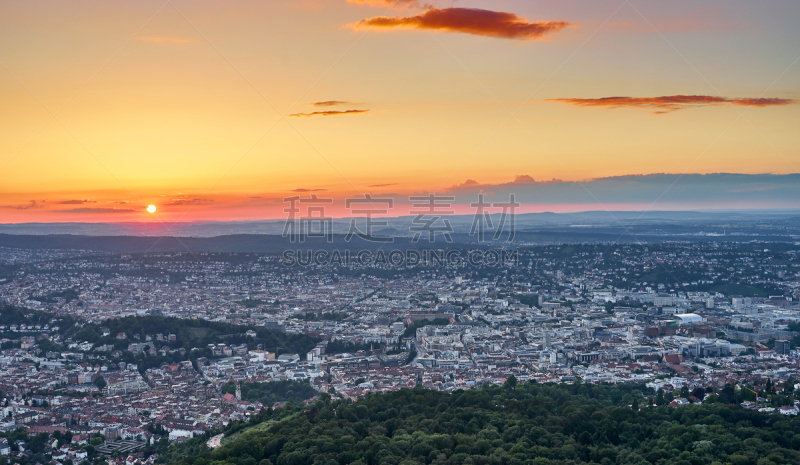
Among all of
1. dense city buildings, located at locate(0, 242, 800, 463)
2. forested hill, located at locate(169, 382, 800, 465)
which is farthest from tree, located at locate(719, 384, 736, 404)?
forested hill, located at locate(169, 382, 800, 465)

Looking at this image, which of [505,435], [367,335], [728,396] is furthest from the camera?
[367,335]

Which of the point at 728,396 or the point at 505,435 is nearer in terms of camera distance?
the point at 505,435

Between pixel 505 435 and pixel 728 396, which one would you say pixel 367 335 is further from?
pixel 505 435

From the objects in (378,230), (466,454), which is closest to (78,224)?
(378,230)

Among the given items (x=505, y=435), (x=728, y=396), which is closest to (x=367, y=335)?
(x=728, y=396)

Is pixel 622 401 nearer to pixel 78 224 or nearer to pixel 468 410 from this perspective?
pixel 468 410

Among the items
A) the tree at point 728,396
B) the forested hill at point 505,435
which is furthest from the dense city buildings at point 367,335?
the forested hill at point 505,435

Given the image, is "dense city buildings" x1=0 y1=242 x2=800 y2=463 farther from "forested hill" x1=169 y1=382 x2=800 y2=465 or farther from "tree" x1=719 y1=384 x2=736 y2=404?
"forested hill" x1=169 y1=382 x2=800 y2=465

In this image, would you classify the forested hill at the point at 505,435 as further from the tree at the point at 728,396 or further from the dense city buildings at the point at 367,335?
the dense city buildings at the point at 367,335
